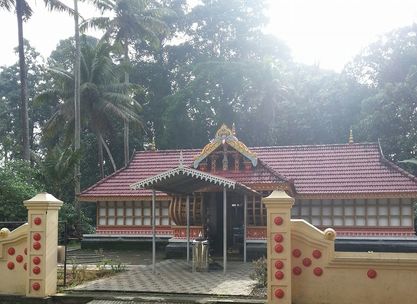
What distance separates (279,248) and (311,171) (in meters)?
11.2

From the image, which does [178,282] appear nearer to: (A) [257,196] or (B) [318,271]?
(B) [318,271]

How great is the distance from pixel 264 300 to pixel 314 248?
4.27 feet

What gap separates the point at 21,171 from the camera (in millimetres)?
23594

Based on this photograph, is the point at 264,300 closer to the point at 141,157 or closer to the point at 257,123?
the point at 141,157

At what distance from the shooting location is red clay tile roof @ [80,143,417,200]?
18031 millimetres

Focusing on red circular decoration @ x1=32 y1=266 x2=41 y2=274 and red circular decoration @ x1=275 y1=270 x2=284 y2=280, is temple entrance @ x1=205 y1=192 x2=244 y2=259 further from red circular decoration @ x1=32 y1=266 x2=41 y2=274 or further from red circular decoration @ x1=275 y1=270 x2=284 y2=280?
red circular decoration @ x1=275 y1=270 x2=284 y2=280

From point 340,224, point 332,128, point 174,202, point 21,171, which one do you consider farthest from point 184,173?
point 332,128

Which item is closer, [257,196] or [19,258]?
[19,258]

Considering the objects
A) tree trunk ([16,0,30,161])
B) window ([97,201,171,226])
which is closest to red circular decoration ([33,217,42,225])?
window ([97,201,171,226])

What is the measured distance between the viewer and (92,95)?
1187 inches

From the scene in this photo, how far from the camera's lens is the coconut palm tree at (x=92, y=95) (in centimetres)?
2983

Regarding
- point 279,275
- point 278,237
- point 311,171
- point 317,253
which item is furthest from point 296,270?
point 311,171

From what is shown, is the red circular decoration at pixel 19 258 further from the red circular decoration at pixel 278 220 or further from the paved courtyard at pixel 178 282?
the red circular decoration at pixel 278 220

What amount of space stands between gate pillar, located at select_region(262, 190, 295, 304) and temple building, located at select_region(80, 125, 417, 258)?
504 centimetres
